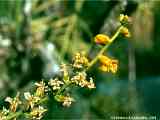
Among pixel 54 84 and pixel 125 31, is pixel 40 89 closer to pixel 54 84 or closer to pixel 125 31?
pixel 54 84

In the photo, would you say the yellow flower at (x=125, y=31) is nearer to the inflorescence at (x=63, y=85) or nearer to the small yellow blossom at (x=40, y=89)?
the inflorescence at (x=63, y=85)

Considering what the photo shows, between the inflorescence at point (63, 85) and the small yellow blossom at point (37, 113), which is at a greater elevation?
the inflorescence at point (63, 85)

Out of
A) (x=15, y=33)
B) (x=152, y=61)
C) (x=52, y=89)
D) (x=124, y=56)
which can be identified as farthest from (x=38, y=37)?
(x=152, y=61)

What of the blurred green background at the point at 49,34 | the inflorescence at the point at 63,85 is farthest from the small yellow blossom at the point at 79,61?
the blurred green background at the point at 49,34

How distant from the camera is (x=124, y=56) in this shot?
17172 mm

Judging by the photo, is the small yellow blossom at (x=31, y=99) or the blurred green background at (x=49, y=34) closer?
the small yellow blossom at (x=31, y=99)

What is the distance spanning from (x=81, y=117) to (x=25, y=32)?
562mm

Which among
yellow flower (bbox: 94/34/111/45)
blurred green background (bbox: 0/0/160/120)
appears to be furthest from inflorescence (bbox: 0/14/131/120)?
blurred green background (bbox: 0/0/160/120)

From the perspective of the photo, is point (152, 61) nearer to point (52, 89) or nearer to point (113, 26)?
point (113, 26)

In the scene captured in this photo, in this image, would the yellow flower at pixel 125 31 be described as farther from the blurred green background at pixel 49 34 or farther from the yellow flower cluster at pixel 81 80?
the blurred green background at pixel 49 34

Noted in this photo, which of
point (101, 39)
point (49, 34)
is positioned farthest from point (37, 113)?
point (49, 34)

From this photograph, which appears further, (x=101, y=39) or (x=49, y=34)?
(x=49, y=34)

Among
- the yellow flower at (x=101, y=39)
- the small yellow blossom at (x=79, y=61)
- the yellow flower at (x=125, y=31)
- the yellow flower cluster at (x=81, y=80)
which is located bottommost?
the yellow flower cluster at (x=81, y=80)

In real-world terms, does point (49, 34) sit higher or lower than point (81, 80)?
higher
